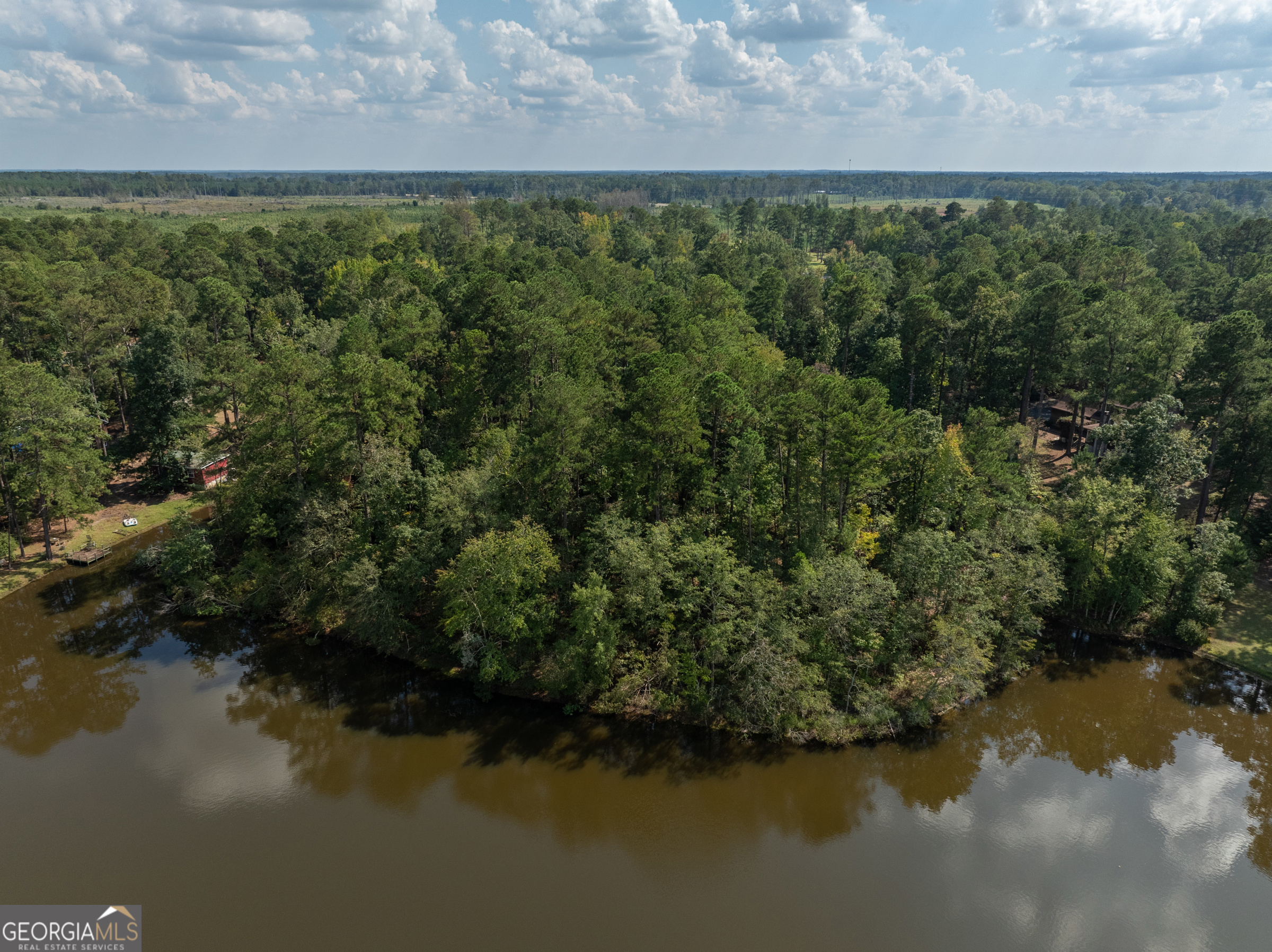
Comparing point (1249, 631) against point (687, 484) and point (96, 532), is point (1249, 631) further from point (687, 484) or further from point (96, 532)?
point (96, 532)

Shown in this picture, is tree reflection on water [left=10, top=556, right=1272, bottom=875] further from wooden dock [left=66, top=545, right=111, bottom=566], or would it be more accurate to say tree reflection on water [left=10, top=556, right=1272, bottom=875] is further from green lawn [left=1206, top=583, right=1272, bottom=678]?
wooden dock [left=66, top=545, right=111, bottom=566]

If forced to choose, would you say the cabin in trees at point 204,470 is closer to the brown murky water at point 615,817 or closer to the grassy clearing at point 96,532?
the grassy clearing at point 96,532

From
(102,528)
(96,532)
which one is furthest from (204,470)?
(96,532)

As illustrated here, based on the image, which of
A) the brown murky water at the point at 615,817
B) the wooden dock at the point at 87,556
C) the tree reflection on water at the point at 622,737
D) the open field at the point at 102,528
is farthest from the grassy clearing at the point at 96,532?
the brown murky water at the point at 615,817

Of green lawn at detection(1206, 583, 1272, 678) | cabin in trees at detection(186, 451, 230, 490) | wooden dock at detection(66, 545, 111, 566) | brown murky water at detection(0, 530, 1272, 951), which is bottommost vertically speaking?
brown murky water at detection(0, 530, 1272, 951)

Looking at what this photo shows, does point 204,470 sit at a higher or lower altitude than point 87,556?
higher

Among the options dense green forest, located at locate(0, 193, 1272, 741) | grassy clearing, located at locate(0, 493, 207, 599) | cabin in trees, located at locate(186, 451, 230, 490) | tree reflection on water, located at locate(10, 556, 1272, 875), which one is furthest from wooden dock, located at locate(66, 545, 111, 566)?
cabin in trees, located at locate(186, 451, 230, 490)

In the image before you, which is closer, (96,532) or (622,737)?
(622,737)
